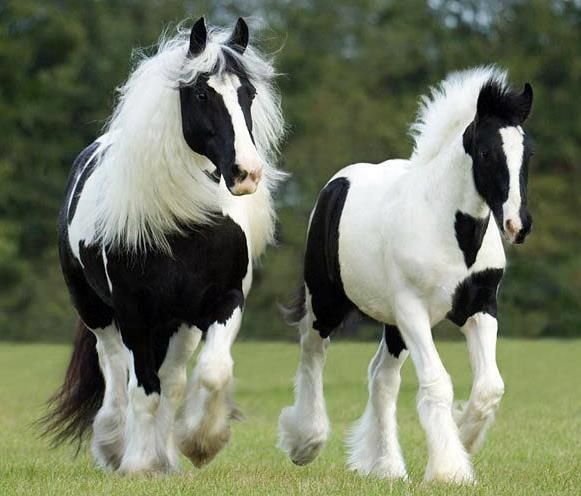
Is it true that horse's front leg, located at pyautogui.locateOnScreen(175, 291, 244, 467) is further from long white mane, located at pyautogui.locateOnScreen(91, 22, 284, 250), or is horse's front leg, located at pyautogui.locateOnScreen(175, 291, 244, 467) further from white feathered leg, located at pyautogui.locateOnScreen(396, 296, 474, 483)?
white feathered leg, located at pyautogui.locateOnScreen(396, 296, 474, 483)

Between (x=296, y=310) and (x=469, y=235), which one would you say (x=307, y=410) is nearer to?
(x=296, y=310)

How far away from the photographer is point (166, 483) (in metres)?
7.12

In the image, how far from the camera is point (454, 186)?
7.57 metres

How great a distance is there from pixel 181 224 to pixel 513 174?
1.78 meters

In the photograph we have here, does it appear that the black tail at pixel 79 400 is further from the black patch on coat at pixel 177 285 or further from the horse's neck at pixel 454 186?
the horse's neck at pixel 454 186

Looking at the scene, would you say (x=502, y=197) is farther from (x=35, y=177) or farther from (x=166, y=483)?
(x=35, y=177)

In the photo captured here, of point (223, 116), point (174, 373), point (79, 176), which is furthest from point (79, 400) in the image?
point (223, 116)

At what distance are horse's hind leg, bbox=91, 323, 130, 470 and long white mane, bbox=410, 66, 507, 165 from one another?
220cm

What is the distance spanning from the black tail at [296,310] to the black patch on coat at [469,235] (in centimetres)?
193

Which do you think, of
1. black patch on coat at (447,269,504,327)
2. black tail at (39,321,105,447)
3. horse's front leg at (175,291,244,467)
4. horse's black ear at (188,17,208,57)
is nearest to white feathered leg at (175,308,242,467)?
horse's front leg at (175,291,244,467)

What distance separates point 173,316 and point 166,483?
102 centimetres

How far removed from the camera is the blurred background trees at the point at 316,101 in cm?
3459

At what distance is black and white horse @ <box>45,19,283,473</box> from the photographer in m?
7.37

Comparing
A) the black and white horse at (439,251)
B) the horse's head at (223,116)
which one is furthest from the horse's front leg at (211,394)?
the black and white horse at (439,251)
